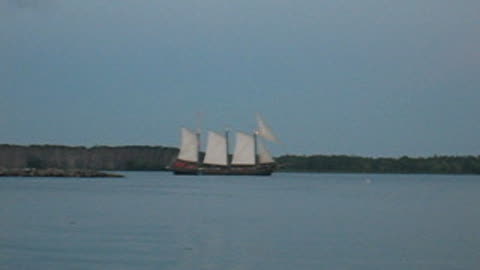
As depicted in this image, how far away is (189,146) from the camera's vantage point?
132 m

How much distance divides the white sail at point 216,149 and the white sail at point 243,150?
3566mm

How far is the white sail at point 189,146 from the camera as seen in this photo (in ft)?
429

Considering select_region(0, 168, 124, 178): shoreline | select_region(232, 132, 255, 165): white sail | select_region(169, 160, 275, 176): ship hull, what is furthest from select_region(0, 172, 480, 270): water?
select_region(0, 168, 124, 178): shoreline

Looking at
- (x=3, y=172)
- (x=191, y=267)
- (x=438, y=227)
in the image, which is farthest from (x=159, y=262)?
(x=3, y=172)

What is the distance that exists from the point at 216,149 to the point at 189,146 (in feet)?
12.3

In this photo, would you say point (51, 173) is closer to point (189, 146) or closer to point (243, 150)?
point (189, 146)

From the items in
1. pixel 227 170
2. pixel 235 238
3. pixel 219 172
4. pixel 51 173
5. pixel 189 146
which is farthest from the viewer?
pixel 51 173

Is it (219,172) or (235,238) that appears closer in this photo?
(235,238)

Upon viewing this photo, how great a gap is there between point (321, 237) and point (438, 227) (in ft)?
24.6

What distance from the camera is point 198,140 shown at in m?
138

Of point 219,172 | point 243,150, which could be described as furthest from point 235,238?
point 219,172

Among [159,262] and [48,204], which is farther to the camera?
[48,204]

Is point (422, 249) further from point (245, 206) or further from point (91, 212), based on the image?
point (245, 206)

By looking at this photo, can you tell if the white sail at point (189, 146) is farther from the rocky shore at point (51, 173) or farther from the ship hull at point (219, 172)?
the rocky shore at point (51, 173)
